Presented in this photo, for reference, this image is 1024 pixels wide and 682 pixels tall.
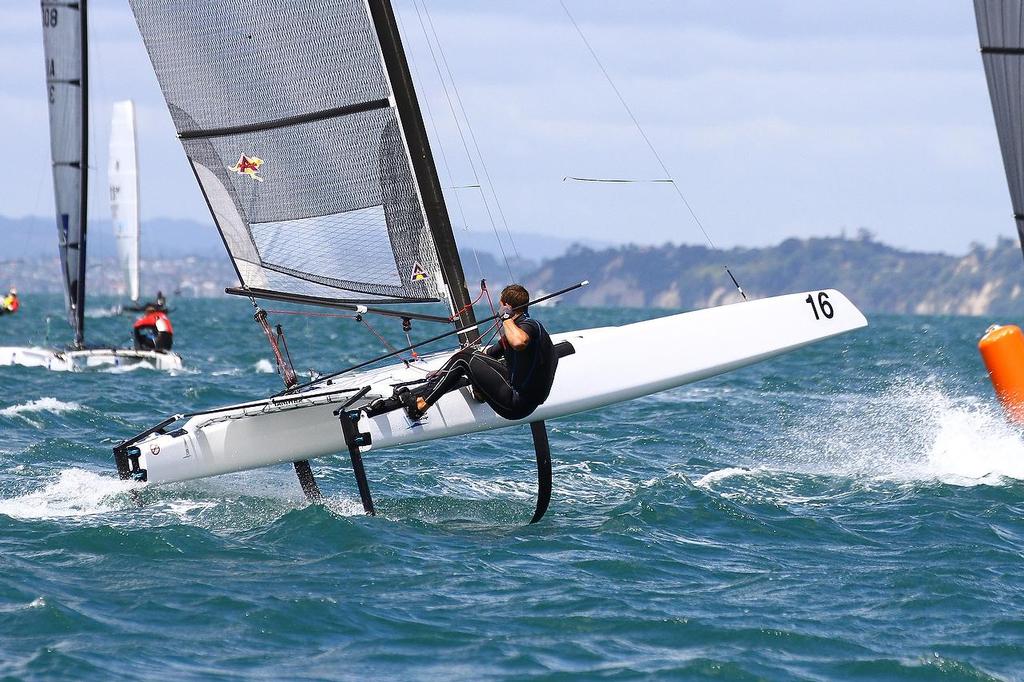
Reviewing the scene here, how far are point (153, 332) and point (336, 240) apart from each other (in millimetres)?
11256

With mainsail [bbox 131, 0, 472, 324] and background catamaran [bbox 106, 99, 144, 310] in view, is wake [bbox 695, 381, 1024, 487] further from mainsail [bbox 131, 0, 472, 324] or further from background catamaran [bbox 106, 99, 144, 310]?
background catamaran [bbox 106, 99, 144, 310]

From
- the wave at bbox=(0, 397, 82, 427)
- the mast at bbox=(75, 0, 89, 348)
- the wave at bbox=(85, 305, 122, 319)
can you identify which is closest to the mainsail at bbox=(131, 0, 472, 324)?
the wave at bbox=(0, 397, 82, 427)

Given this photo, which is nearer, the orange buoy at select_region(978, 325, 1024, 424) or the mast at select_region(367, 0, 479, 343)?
the mast at select_region(367, 0, 479, 343)

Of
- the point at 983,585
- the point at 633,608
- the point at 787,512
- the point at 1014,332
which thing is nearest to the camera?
the point at 633,608

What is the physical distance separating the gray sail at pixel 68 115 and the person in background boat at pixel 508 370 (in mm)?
10552

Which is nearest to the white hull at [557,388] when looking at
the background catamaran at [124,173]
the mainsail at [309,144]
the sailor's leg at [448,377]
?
the sailor's leg at [448,377]

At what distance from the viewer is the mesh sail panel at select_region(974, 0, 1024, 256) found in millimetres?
8461

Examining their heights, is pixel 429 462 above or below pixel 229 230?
below

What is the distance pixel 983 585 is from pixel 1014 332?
3525mm

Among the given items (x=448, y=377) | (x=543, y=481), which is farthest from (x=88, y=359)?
(x=543, y=481)

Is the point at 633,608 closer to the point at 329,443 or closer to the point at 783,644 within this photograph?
the point at 783,644

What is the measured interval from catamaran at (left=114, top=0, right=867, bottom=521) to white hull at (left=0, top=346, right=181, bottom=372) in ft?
31.6

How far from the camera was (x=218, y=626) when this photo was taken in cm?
544

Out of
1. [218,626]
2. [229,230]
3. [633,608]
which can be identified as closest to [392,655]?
[218,626]
